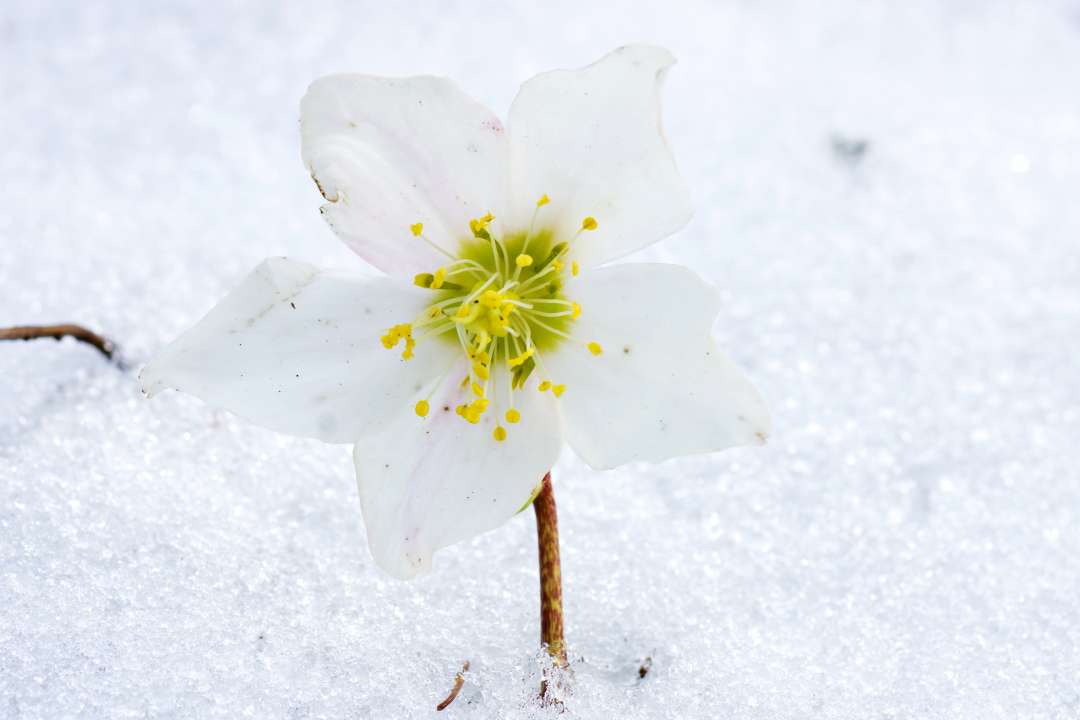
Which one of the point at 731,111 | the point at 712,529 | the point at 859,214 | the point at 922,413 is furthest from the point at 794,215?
the point at 712,529

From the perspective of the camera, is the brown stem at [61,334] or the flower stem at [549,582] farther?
the brown stem at [61,334]

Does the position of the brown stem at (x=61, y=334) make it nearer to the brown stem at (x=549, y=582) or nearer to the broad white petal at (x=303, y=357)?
the broad white petal at (x=303, y=357)

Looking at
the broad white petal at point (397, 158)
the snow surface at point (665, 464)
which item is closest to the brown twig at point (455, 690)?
the snow surface at point (665, 464)

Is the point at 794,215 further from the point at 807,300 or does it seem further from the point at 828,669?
the point at 828,669

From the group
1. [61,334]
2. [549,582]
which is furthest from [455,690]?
[61,334]

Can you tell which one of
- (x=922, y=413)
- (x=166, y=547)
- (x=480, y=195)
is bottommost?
(x=922, y=413)

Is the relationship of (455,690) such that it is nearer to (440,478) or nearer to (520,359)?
(440,478)

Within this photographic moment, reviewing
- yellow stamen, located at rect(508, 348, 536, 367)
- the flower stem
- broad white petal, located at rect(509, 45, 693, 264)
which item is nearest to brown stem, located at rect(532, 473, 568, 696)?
the flower stem
